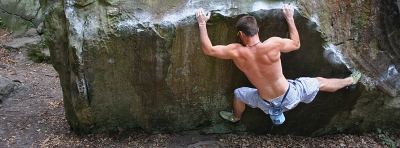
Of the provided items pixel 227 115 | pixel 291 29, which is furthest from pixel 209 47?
pixel 227 115

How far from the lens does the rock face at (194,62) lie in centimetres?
323

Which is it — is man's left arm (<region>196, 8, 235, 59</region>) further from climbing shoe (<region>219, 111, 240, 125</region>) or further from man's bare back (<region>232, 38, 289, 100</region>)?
climbing shoe (<region>219, 111, 240, 125</region>)

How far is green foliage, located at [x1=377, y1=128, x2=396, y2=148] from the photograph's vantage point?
3.92m

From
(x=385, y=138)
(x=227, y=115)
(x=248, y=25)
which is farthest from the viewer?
(x=385, y=138)

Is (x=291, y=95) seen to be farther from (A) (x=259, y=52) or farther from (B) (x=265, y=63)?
(A) (x=259, y=52)

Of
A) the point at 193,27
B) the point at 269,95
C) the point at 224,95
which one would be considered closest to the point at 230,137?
the point at 224,95

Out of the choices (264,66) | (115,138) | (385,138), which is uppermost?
(264,66)

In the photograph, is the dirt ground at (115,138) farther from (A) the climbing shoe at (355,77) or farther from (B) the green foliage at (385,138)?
(A) the climbing shoe at (355,77)

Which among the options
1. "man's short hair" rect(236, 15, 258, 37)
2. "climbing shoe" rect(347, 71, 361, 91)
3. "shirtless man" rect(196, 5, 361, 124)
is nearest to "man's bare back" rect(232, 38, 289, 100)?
"shirtless man" rect(196, 5, 361, 124)

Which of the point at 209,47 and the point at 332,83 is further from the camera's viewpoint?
the point at 332,83

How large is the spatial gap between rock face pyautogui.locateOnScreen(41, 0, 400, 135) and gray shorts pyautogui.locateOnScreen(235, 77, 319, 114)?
0.16 meters

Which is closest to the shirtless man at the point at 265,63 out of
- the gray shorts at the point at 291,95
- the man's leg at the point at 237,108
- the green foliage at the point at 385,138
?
the gray shorts at the point at 291,95

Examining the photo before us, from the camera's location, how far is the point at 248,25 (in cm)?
298

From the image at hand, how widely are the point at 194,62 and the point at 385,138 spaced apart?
2225 mm
